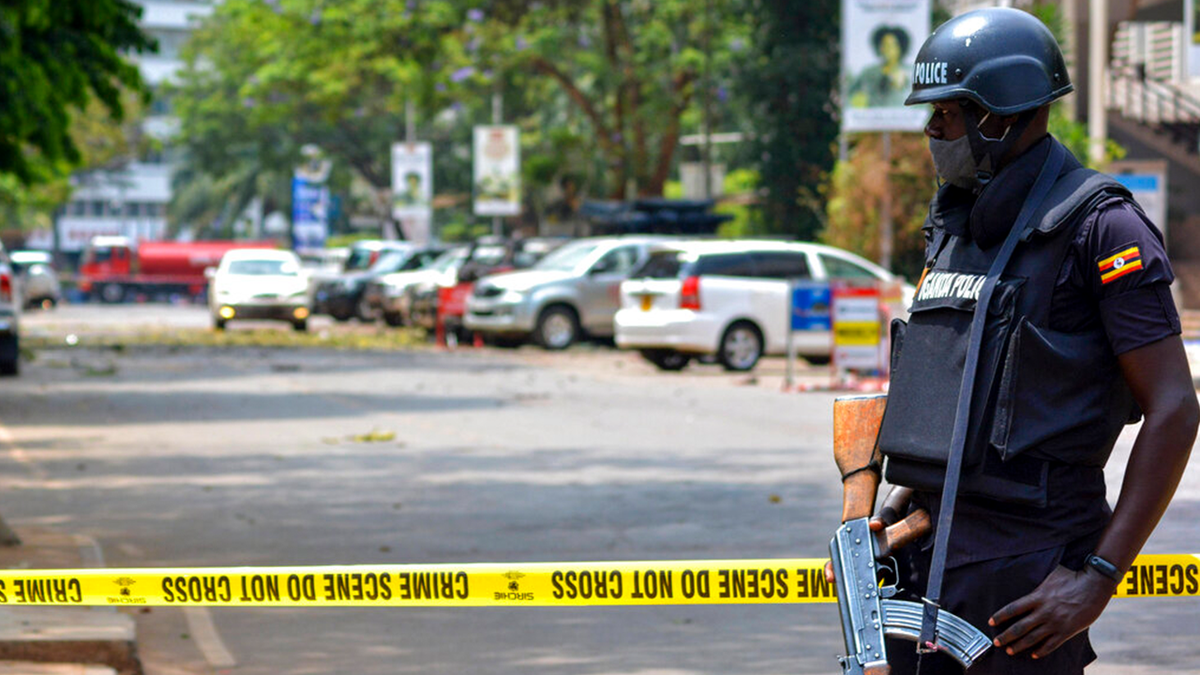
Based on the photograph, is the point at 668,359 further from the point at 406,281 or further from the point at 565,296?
the point at 406,281

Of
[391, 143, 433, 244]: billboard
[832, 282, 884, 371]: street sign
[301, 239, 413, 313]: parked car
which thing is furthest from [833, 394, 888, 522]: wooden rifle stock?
[391, 143, 433, 244]: billboard

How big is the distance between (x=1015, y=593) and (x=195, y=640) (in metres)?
5.18

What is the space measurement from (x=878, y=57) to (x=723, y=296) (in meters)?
4.71

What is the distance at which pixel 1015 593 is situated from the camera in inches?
123

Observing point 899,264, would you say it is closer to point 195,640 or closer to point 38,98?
point 38,98

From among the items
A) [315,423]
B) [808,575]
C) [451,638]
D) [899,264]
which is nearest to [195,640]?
[451,638]

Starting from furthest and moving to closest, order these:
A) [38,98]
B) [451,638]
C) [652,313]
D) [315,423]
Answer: [652,313] < [315,423] < [38,98] < [451,638]

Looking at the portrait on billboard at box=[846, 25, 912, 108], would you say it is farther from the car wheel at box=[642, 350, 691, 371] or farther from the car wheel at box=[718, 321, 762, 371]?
the car wheel at box=[642, 350, 691, 371]

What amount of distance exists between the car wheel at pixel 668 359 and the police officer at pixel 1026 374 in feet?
71.8

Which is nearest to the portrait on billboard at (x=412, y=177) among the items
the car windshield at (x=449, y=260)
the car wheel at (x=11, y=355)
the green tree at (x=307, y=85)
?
the green tree at (x=307, y=85)

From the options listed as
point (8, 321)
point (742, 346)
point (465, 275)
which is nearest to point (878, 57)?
point (742, 346)

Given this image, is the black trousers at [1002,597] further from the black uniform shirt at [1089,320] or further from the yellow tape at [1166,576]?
the yellow tape at [1166,576]

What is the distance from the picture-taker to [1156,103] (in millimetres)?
35156

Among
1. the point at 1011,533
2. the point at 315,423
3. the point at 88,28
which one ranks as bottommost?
the point at 315,423
